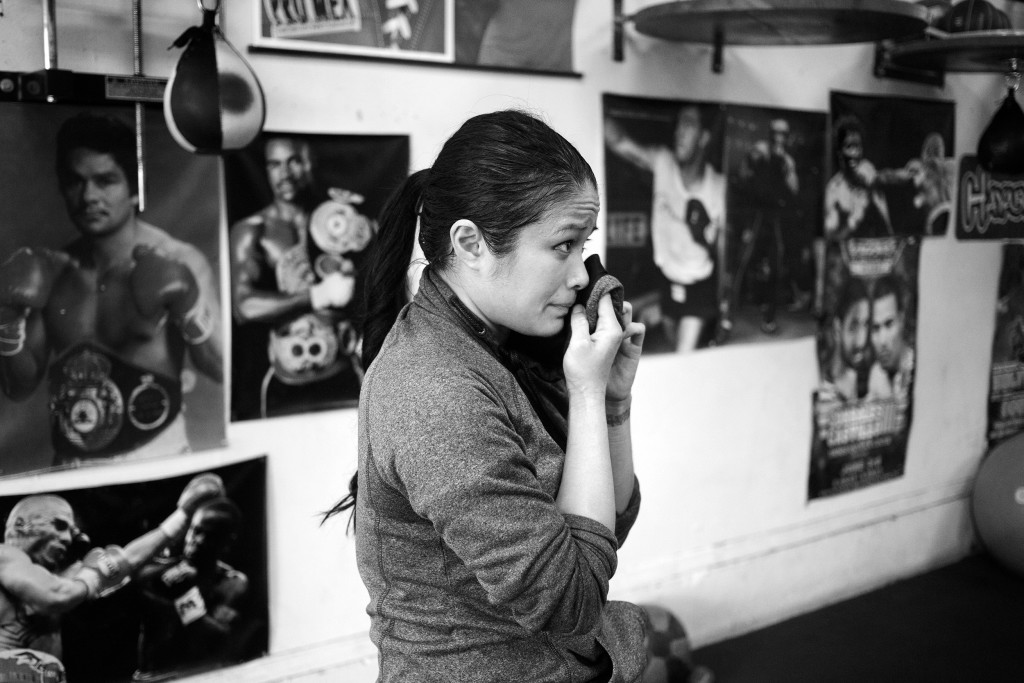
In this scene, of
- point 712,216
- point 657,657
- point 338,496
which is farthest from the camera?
point 712,216

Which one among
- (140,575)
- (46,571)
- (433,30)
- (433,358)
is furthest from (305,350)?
(433,358)

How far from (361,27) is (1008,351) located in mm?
3452

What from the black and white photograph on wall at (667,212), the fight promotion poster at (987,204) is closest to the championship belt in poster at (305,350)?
the black and white photograph on wall at (667,212)

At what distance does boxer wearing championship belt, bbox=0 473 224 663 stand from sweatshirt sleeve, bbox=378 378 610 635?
46.6 inches

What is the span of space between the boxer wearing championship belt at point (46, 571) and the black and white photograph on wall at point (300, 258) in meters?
0.42

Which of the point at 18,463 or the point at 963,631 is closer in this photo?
the point at 18,463

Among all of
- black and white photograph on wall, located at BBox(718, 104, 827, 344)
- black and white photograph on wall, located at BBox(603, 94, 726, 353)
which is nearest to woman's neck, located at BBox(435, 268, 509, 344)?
black and white photograph on wall, located at BBox(603, 94, 726, 353)

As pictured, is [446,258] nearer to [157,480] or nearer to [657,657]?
[157,480]

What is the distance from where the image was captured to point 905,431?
3871 millimetres

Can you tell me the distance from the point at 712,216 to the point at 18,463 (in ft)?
7.09

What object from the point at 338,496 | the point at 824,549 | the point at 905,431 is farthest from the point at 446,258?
the point at 905,431

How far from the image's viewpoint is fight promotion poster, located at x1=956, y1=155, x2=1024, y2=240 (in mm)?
3947

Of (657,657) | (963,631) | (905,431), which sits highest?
(905,431)

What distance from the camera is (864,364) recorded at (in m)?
3.65
